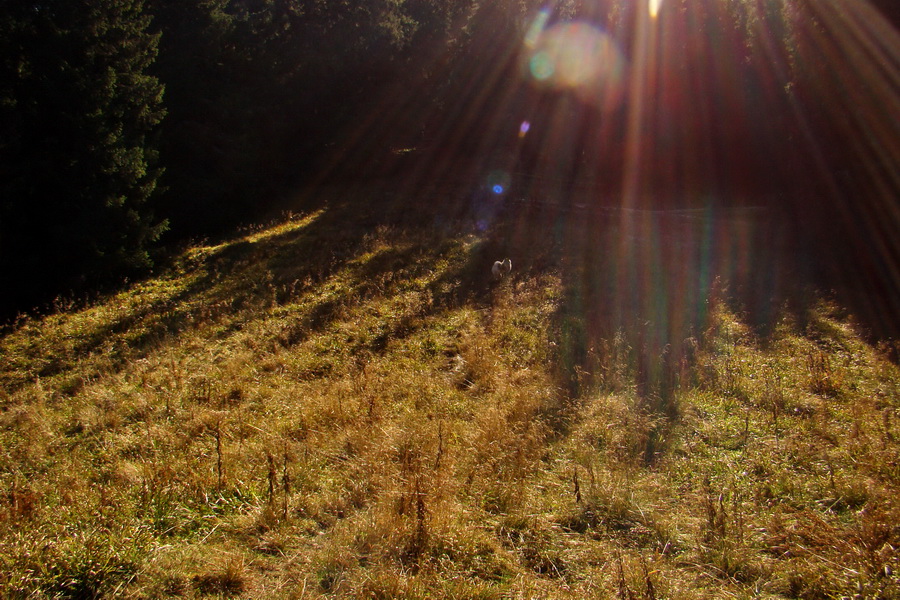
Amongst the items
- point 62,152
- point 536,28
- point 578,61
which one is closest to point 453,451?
point 62,152

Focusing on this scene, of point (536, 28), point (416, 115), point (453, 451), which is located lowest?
point (453, 451)

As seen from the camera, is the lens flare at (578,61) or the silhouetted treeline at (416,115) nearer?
the silhouetted treeline at (416,115)

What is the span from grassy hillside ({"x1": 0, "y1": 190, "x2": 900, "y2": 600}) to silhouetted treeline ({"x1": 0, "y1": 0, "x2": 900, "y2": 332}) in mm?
4420

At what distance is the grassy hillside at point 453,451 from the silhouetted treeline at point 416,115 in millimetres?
4420

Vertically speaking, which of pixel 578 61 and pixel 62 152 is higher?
pixel 578 61

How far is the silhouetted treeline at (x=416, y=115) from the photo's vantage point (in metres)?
13.7

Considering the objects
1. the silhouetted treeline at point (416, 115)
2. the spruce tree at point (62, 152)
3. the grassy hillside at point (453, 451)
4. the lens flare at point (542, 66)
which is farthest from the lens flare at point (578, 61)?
the spruce tree at point (62, 152)

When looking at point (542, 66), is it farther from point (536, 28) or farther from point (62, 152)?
point (62, 152)

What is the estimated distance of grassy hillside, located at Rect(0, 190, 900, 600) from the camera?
361 cm

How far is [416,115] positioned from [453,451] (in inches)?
984

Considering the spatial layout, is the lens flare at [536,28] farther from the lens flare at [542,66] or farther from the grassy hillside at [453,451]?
the grassy hillside at [453,451]

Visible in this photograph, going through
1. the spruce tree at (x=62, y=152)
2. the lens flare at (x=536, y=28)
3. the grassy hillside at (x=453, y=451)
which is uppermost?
the lens flare at (x=536, y=28)

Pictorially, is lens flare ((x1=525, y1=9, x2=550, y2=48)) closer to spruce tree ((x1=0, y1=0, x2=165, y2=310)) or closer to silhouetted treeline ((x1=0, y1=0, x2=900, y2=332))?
silhouetted treeline ((x1=0, y1=0, x2=900, y2=332))

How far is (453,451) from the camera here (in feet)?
17.9
